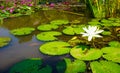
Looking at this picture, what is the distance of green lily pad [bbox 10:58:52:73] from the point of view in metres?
2.24

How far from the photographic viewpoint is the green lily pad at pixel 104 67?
2.21 metres

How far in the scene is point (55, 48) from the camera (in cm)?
279

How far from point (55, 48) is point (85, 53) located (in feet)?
1.51

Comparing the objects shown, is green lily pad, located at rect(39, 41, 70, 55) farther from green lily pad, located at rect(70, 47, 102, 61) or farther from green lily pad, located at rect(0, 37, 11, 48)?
green lily pad, located at rect(0, 37, 11, 48)

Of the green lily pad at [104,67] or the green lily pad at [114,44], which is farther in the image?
the green lily pad at [114,44]

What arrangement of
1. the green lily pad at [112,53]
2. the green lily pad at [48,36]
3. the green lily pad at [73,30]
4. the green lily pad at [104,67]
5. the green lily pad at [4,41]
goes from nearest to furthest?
the green lily pad at [104,67] → the green lily pad at [112,53] → the green lily pad at [4,41] → the green lily pad at [48,36] → the green lily pad at [73,30]

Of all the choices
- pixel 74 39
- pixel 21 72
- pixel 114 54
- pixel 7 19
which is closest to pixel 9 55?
pixel 21 72

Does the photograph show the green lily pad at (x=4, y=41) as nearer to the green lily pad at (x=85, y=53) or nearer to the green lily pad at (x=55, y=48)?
the green lily pad at (x=55, y=48)

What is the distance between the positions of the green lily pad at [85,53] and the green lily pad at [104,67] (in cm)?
14

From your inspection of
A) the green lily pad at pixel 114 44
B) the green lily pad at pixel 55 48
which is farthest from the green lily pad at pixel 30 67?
the green lily pad at pixel 114 44

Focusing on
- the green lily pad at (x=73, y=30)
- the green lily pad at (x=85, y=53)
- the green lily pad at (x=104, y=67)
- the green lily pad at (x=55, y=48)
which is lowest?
the green lily pad at (x=104, y=67)

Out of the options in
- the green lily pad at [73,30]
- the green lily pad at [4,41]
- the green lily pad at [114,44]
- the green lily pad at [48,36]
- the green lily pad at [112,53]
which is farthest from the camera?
the green lily pad at [73,30]

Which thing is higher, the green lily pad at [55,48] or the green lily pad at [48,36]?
the green lily pad at [48,36]

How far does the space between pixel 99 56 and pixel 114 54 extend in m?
0.22
